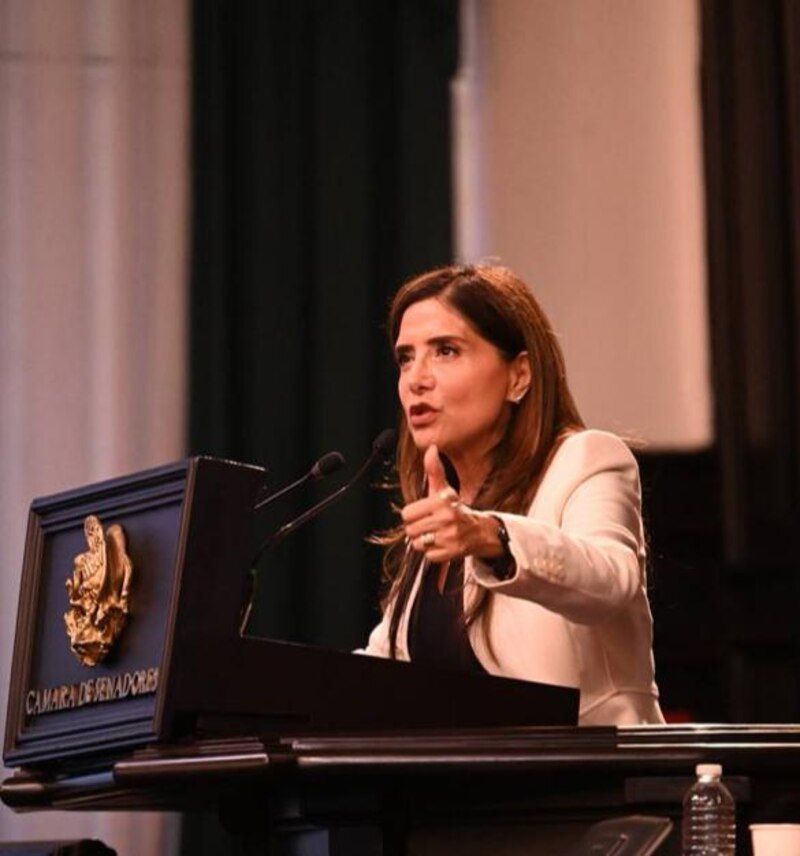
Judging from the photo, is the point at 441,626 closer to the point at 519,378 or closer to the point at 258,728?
the point at 519,378

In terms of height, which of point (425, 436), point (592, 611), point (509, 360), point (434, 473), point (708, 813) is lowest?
point (708, 813)

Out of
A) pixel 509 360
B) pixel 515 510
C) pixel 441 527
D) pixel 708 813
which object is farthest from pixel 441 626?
pixel 708 813

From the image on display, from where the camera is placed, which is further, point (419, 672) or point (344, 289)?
point (344, 289)

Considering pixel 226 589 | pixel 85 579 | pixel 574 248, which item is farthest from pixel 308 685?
pixel 574 248

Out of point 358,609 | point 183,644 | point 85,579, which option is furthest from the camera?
point 358,609

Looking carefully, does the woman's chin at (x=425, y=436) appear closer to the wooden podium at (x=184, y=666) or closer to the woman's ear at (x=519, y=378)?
the woman's ear at (x=519, y=378)

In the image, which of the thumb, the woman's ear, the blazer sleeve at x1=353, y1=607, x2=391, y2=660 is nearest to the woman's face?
the woman's ear

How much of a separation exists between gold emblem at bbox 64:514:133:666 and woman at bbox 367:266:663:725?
39 cm

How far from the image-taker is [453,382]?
9.61 feet

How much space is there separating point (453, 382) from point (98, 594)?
767 mm

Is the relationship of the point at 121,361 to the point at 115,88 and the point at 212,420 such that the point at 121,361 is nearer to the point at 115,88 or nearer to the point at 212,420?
the point at 212,420

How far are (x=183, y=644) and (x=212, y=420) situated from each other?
122 inches

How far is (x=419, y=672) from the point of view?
231 cm

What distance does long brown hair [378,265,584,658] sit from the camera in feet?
9.64
